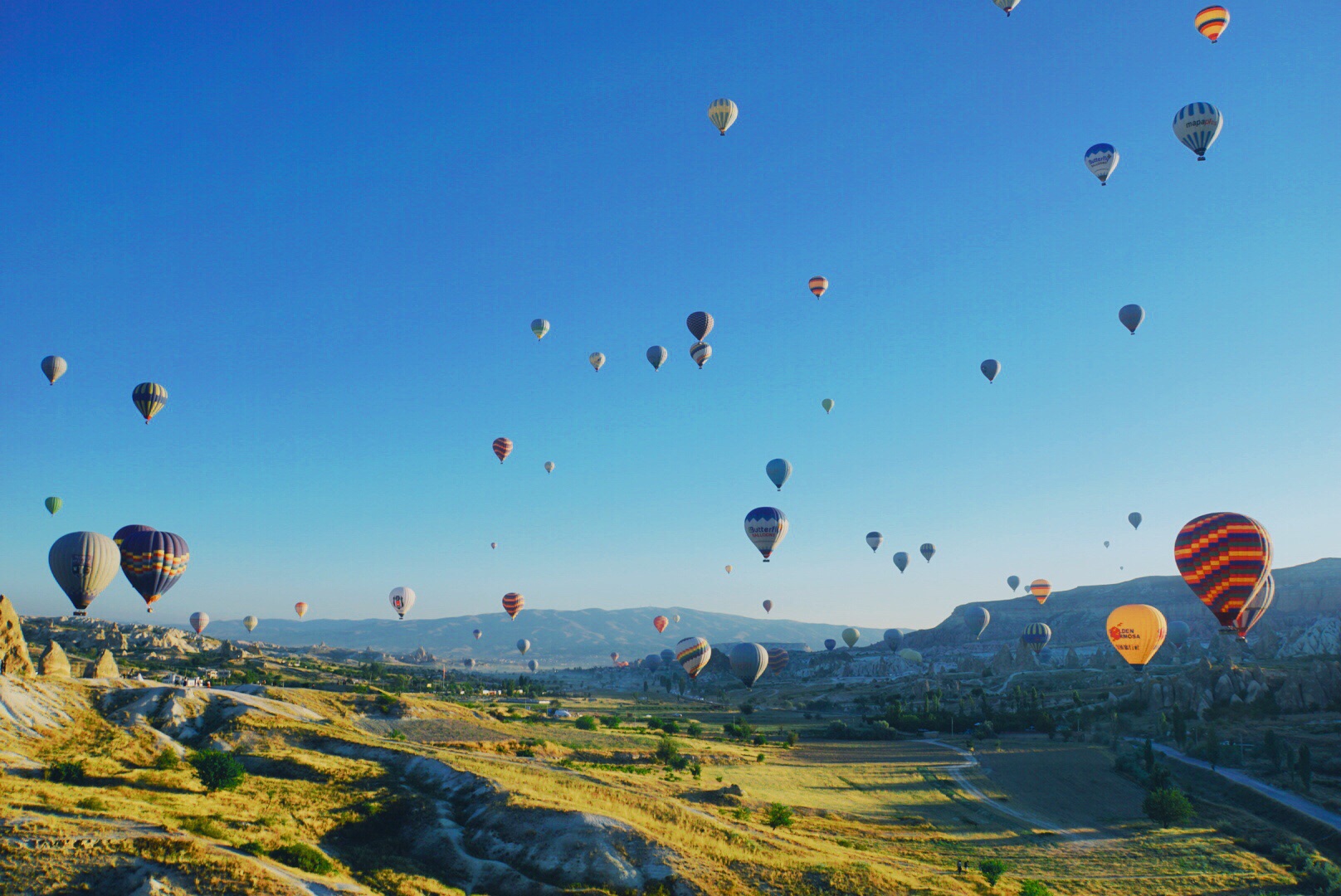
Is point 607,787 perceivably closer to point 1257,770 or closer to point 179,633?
point 1257,770

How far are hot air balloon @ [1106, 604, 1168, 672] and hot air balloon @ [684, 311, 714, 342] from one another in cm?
4252

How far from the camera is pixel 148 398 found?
61.6 m

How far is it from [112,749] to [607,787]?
73.6ft

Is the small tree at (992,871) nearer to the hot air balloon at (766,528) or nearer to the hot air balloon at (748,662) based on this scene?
the hot air balloon at (766,528)

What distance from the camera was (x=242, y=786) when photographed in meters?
32.8

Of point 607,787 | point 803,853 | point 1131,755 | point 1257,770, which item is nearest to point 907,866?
point 803,853

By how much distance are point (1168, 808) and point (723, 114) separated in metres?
61.6

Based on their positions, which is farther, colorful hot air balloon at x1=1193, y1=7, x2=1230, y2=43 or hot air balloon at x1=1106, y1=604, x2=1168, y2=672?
hot air balloon at x1=1106, y1=604, x2=1168, y2=672

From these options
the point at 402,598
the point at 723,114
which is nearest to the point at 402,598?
Answer: the point at 402,598

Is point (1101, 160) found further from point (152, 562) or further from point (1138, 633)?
point (152, 562)

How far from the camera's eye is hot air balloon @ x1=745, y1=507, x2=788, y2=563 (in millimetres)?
72625

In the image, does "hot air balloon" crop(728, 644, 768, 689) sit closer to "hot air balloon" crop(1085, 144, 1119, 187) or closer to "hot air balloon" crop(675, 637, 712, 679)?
"hot air balloon" crop(675, 637, 712, 679)

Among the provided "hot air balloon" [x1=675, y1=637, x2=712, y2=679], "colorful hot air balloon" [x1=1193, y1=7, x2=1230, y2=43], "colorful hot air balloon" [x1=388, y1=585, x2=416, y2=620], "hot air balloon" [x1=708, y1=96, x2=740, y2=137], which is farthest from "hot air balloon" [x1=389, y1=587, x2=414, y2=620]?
"colorful hot air balloon" [x1=1193, y1=7, x2=1230, y2=43]

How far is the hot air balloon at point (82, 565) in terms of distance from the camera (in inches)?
1930
